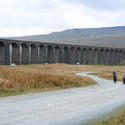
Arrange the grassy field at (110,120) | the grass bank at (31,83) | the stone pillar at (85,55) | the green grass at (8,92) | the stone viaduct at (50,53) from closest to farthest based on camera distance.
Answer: the grassy field at (110,120), the green grass at (8,92), the grass bank at (31,83), the stone viaduct at (50,53), the stone pillar at (85,55)

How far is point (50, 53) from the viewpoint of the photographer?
87.1 metres

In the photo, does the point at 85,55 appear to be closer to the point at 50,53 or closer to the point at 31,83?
the point at 50,53

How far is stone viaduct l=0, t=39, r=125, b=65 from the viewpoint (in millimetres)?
69312

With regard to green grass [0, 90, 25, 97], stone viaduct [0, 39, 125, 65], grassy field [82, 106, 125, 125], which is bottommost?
green grass [0, 90, 25, 97]

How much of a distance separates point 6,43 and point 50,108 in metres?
60.6

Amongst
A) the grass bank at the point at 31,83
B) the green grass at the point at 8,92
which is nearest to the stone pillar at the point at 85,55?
the grass bank at the point at 31,83

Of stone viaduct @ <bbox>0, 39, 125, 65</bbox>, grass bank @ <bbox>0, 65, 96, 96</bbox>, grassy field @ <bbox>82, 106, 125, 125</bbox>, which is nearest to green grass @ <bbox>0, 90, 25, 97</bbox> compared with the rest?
grass bank @ <bbox>0, 65, 96, 96</bbox>

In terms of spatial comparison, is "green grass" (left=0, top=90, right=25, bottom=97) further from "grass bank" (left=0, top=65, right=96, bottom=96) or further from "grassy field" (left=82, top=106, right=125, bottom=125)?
"grassy field" (left=82, top=106, right=125, bottom=125)

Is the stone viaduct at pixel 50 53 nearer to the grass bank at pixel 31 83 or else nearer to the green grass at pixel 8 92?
the grass bank at pixel 31 83

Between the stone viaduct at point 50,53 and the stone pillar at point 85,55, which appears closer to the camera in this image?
the stone viaduct at point 50,53

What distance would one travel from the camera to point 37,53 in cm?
7831

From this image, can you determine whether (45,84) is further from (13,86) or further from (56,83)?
(13,86)

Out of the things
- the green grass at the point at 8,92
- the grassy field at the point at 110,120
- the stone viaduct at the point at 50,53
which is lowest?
the green grass at the point at 8,92

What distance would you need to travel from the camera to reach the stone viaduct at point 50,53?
227 feet
